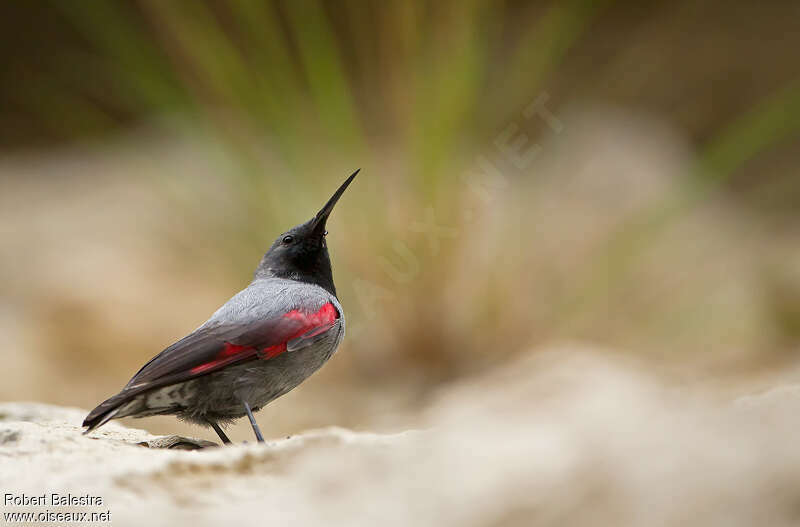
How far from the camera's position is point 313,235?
214 centimetres

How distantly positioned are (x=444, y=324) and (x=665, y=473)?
2.41 m

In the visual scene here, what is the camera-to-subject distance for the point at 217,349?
5.35ft

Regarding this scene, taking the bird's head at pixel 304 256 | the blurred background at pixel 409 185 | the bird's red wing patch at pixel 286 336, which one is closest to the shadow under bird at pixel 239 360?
the bird's red wing patch at pixel 286 336

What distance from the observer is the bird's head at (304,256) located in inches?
83.2

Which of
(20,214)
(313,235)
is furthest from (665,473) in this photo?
(20,214)

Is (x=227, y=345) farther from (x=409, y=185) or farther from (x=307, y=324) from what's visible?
(x=409, y=185)

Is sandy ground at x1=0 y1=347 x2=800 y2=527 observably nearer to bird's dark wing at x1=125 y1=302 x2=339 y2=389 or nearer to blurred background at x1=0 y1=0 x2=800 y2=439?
bird's dark wing at x1=125 y1=302 x2=339 y2=389

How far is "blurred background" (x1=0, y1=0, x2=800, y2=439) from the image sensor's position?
3.24 meters

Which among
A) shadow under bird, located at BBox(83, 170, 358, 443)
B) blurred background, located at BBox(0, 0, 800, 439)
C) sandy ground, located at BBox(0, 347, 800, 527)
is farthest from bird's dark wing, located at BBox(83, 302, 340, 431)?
blurred background, located at BBox(0, 0, 800, 439)

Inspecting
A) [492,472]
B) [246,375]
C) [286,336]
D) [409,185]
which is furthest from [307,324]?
[409,185]

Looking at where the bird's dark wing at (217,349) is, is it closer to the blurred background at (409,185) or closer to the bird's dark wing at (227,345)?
the bird's dark wing at (227,345)

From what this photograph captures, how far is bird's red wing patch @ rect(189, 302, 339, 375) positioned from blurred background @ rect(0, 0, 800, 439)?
132cm

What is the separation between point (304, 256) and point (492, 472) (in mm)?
1192

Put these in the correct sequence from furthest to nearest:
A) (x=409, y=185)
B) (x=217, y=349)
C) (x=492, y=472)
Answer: (x=409, y=185) < (x=217, y=349) < (x=492, y=472)
